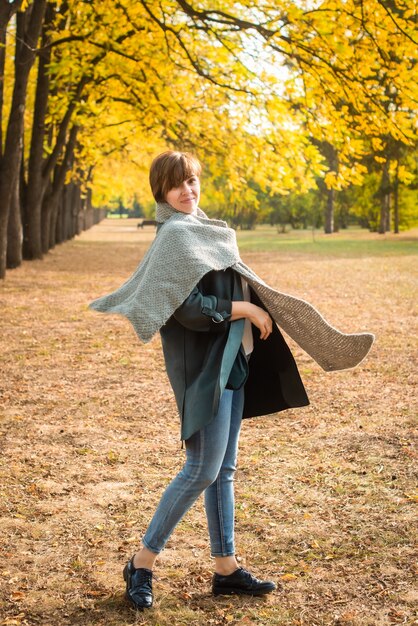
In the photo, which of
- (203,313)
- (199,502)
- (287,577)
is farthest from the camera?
(199,502)

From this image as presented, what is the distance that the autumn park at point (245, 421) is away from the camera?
3674 millimetres

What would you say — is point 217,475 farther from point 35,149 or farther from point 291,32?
point 35,149

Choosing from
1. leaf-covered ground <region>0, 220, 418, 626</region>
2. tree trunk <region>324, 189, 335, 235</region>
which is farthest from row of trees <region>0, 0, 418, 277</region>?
tree trunk <region>324, 189, 335, 235</region>

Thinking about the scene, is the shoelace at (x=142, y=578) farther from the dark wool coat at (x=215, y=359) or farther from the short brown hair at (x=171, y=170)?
the short brown hair at (x=171, y=170)

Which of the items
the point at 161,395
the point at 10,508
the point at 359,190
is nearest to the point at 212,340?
the point at 10,508

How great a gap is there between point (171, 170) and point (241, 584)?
1.71 m

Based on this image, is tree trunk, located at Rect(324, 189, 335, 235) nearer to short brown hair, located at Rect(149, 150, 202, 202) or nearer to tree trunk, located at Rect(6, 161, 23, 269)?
tree trunk, located at Rect(6, 161, 23, 269)

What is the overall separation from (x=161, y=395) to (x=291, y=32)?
6519 mm

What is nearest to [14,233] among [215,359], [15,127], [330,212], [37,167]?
[37,167]

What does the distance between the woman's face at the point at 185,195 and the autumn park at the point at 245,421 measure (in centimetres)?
160

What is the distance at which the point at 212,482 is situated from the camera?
3346 millimetres

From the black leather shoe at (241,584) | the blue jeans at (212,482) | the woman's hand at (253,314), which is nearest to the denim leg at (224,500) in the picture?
the blue jeans at (212,482)

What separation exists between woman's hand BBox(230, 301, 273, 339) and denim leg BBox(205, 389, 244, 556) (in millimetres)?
361

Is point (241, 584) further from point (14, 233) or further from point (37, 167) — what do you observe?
point (37, 167)
